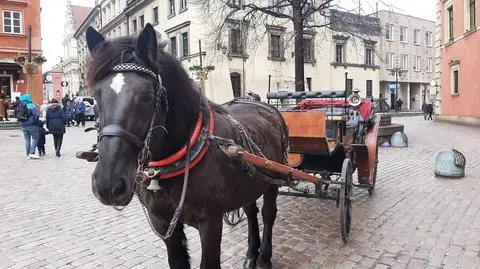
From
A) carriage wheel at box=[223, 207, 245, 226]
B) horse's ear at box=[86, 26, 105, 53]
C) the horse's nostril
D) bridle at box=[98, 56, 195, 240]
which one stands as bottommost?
carriage wheel at box=[223, 207, 245, 226]

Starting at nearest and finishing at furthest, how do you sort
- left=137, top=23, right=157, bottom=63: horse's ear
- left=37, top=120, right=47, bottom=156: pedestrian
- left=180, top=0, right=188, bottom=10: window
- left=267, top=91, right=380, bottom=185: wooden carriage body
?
left=137, top=23, right=157, bottom=63: horse's ear < left=267, top=91, right=380, bottom=185: wooden carriage body < left=37, top=120, right=47, bottom=156: pedestrian < left=180, top=0, right=188, bottom=10: window

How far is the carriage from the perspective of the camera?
4.99 metres

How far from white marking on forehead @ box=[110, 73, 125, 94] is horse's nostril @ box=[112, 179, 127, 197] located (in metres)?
0.47

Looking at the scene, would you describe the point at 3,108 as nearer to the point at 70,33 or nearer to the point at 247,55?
the point at 247,55

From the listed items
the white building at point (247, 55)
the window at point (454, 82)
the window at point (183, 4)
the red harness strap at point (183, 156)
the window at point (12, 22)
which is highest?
the window at point (183, 4)

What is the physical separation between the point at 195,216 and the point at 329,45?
135 ft

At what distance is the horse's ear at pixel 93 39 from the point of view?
2.35 meters

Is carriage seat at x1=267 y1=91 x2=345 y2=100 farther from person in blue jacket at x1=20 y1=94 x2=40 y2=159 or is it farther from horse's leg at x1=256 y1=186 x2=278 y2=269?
person in blue jacket at x1=20 y1=94 x2=40 y2=159

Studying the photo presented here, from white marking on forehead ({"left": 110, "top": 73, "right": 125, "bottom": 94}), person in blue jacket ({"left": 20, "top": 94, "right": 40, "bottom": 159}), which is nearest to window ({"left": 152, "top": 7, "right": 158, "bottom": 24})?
person in blue jacket ({"left": 20, "top": 94, "right": 40, "bottom": 159})

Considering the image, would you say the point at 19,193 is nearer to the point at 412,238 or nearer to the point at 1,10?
the point at 412,238

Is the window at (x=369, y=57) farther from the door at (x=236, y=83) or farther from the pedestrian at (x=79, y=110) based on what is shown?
the pedestrian at (x=79, y=110)

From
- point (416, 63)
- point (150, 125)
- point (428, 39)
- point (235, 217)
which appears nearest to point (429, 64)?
point (416, 63)

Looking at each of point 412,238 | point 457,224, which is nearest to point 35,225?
point 412,238

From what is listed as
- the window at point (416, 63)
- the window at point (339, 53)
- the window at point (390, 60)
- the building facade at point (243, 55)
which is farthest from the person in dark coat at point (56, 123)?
the window at point (416, 63)
